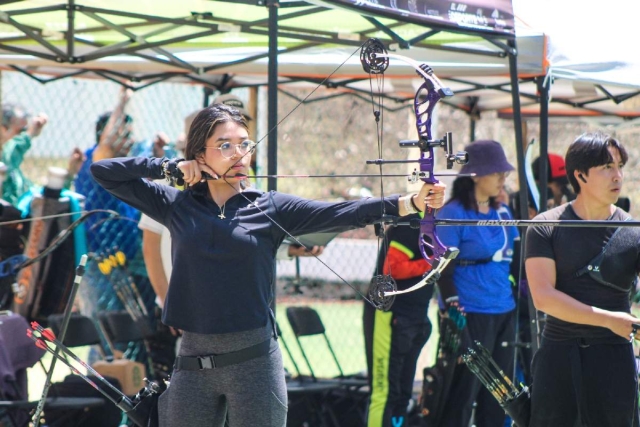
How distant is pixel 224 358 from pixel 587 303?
1509mm

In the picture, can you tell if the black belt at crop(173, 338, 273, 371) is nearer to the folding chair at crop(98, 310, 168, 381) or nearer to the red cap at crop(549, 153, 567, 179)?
the folding chair at crop(98, 310, 168, 381)

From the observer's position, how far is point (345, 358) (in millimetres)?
9344

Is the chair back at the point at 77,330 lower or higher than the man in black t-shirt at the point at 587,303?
lower

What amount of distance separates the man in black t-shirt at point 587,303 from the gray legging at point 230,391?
120 cm

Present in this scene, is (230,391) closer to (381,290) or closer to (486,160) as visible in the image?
(381,290)

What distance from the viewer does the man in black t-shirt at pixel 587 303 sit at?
371 centimetres

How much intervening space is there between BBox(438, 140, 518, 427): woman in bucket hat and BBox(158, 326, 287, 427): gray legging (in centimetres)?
219

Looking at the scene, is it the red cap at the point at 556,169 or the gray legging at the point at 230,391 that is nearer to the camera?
the gray legging at the point at 230,391

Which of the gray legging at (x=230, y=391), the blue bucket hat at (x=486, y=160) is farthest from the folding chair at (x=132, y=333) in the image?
the gray legging at (x=230, y=391)

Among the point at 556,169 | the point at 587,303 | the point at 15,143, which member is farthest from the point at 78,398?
the point at 556,169

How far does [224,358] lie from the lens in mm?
3127

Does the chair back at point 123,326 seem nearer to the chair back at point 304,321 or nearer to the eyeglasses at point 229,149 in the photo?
the chair back at point 304,321

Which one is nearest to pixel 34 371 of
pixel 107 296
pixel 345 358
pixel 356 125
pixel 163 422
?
pixel 107 296

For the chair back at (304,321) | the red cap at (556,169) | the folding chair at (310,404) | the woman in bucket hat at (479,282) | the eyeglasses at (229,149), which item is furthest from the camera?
the red cap at (556,169)
